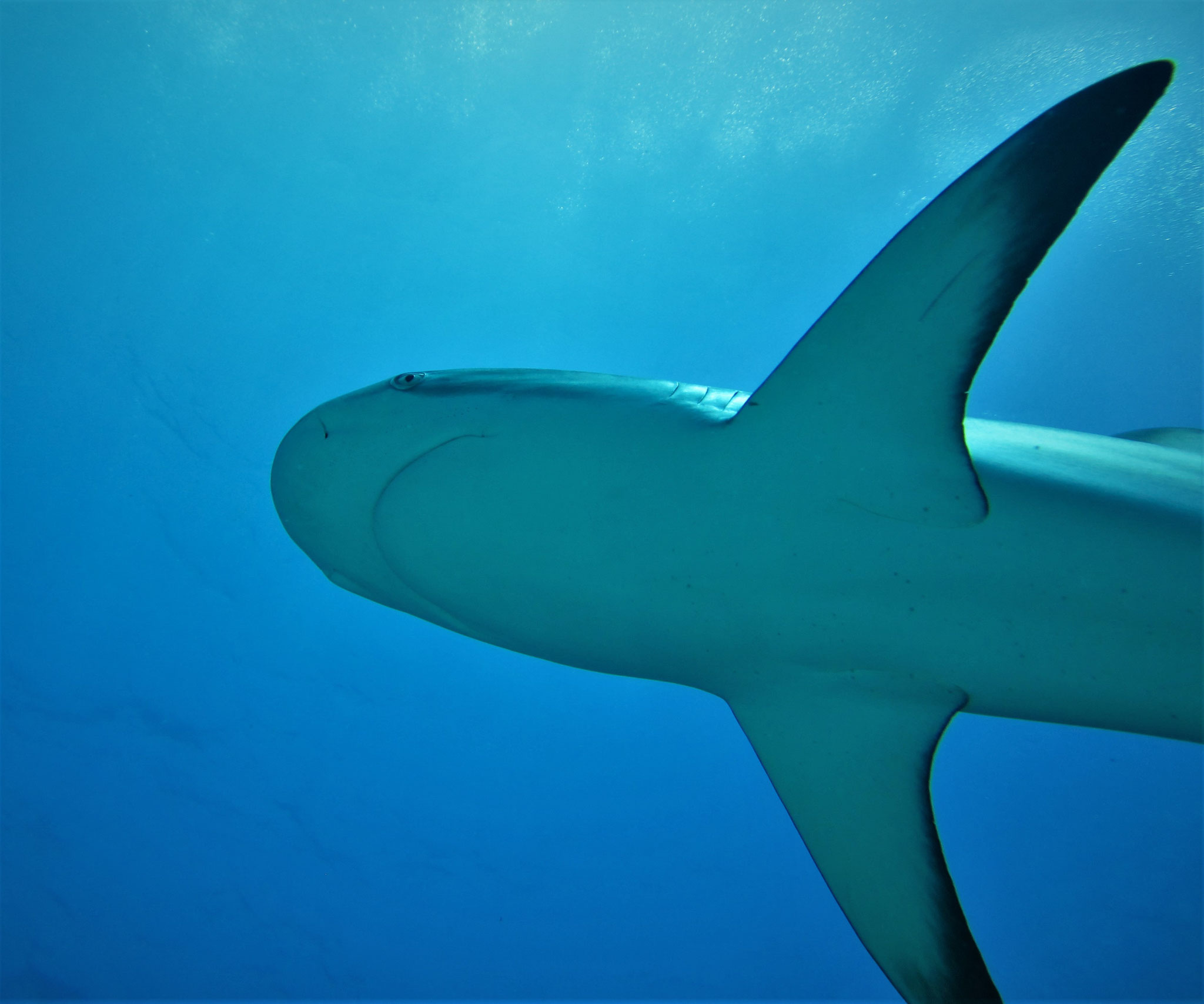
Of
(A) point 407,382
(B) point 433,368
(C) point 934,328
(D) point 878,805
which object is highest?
(B) point 433,368

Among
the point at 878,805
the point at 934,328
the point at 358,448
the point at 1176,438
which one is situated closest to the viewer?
the point at 934,328

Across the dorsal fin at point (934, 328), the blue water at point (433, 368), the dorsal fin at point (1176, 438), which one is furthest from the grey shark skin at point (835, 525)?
the blue water at point (433, 368)

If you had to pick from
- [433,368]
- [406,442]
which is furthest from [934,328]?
[433,368]

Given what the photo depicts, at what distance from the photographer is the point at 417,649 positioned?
1163 centimetres

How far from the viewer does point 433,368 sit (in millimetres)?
10914

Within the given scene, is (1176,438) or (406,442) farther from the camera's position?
(1176,438)

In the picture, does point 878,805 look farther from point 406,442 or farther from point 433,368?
point 433,368

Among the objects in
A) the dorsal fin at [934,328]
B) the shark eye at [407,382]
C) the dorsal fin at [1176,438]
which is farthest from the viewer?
the dorsal fin at [1176,438]

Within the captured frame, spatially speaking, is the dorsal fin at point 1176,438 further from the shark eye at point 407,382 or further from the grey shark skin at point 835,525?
the shark eye at point 407,382

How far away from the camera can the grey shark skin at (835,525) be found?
5.87 ft

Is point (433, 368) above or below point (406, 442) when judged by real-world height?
above

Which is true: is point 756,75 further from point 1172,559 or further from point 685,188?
point 1172,559

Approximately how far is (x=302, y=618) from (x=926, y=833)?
36.6 feet

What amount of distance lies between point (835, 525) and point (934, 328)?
24.9 inches
